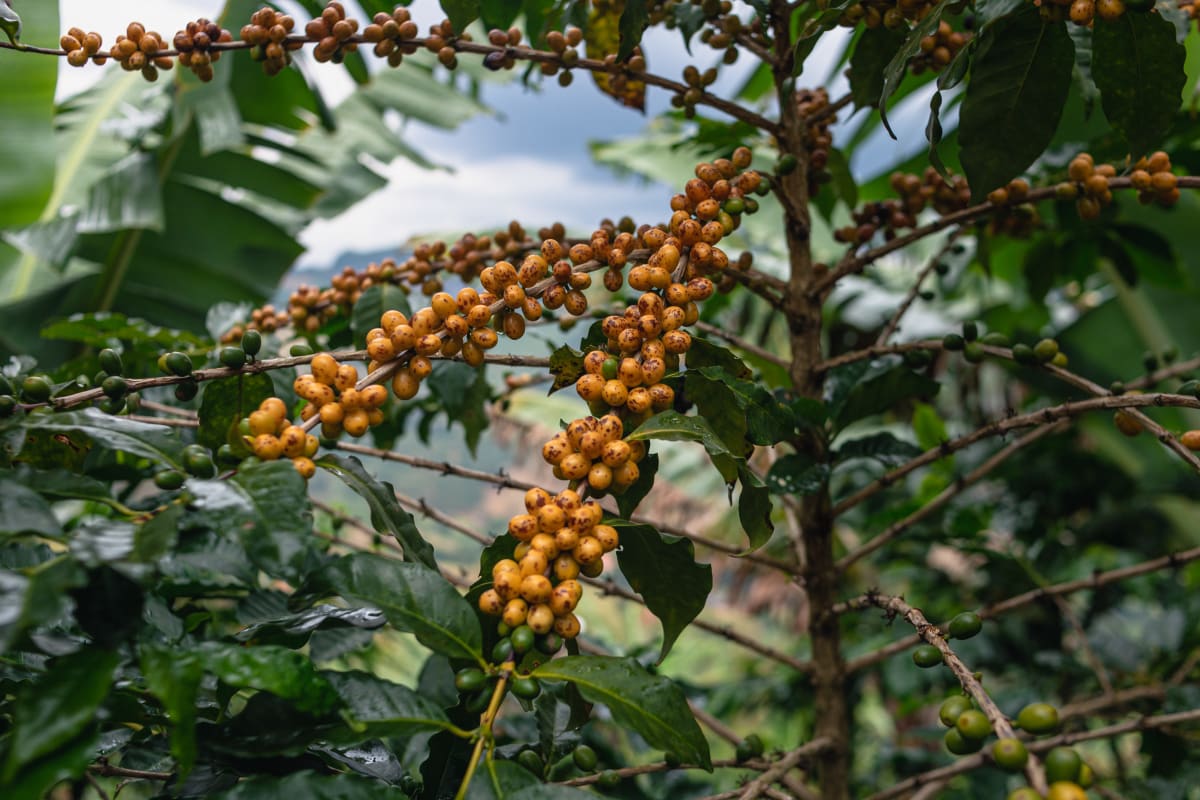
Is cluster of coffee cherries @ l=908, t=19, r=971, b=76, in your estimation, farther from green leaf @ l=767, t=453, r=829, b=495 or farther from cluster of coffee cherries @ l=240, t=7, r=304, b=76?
cluster of coffee cherries @ l=240, t=7, r=304, b=76

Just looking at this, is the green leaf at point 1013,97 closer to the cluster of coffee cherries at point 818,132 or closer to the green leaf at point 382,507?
the cluster of coffee cherries at point 818,132

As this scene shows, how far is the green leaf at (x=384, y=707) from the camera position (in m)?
0.50

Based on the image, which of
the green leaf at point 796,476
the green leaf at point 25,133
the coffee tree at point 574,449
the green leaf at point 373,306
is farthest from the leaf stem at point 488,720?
the green leaf at point 25,133

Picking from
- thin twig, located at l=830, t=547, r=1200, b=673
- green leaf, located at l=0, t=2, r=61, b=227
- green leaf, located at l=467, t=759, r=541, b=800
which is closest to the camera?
green leaf, located at l=467, t=759, r=541, b=800

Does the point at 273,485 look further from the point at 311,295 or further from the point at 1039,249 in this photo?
the point at 1039,249

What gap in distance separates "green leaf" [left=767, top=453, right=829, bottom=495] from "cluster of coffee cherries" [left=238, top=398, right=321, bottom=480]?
0.52 m

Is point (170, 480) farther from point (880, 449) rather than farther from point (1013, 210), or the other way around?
point (1013, 210)

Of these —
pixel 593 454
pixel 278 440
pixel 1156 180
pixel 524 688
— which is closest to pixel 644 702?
pixel 524 688

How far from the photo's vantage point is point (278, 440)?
53 cm

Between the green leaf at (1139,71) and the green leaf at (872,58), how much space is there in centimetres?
22

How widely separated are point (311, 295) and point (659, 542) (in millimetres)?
677

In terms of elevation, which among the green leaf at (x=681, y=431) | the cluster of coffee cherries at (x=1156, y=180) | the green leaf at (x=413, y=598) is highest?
the cluster of coffee cherries at (x=1156, y=180)

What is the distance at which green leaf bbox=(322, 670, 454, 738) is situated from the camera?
1.64 feet

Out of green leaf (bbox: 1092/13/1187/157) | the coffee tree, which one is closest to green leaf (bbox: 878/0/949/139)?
the coffee tree
